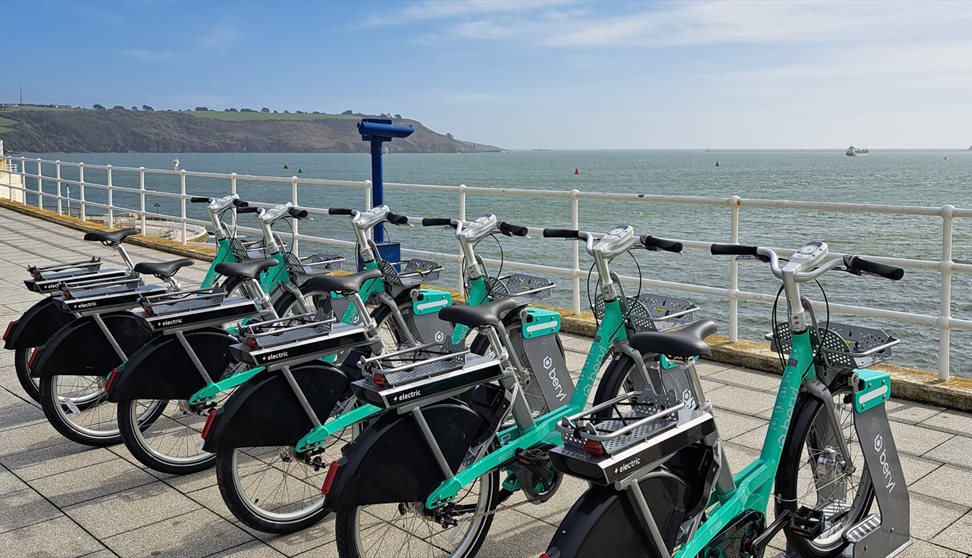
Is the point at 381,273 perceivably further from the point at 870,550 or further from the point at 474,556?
the point at 870,550

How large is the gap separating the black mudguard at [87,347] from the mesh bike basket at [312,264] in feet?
3.00

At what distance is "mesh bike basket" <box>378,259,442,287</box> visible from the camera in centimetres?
471

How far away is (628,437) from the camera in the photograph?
256cm

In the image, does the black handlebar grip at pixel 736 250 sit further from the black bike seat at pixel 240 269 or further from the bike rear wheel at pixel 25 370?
the bike rear wheel at pixel 25 370

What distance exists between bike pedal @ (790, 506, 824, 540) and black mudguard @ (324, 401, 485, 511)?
1.13 m

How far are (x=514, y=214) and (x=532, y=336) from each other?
1985 inches

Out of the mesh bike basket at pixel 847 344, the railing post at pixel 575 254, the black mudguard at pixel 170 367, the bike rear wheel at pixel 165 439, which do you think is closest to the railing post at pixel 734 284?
the railing post at pixel 575 254

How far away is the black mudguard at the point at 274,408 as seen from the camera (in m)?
3.51

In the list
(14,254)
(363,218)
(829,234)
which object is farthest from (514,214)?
(363,218)

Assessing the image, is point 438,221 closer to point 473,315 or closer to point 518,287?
point 518,287

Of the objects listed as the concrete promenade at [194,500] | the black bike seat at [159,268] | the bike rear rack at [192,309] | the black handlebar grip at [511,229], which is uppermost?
the black handlebar grip at [511,229]

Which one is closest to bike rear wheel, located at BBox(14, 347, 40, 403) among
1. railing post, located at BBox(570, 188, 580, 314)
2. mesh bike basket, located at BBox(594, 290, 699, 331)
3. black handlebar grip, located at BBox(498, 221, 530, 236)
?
black handlebar grip, located at BBox(498, 221, 530, 236)

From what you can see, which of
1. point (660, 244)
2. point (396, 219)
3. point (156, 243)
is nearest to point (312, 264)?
point (396, 219)

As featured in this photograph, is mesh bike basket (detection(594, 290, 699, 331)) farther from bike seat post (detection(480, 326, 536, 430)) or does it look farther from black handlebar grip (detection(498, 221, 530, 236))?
black handlebar grip (detection(498, 221, 530, 236))
